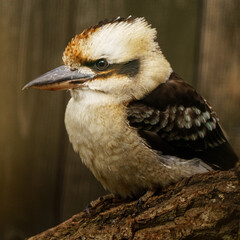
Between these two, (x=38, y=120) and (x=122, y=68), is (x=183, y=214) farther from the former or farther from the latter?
(x=38, y=120)

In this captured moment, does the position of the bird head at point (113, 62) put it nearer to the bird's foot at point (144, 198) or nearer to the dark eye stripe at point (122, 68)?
the dark eye stripe at point (122, 68)

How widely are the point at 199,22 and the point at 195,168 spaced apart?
0.42 meters

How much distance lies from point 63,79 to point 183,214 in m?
0.49

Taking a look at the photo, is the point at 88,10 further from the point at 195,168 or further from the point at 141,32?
the point at 195,168

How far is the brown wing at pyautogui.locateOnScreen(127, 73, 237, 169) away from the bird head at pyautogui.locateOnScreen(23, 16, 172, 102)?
0.04m

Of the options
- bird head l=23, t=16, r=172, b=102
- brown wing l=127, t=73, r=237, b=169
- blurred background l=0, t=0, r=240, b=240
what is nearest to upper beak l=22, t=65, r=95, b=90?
bird head l=23, t=16, r=172, b=102

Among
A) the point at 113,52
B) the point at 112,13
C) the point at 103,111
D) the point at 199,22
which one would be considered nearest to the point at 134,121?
the point at 103,111

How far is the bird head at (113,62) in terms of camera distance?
1.26 meters

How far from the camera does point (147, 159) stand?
1.25 m

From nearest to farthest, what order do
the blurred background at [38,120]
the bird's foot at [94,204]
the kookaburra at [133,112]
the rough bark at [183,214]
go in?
1. the rough bark at [183,214]
2. the kookaburra at [133,112]
3. the bird's foot at [94,204]
4. the blurred background at [38,120]

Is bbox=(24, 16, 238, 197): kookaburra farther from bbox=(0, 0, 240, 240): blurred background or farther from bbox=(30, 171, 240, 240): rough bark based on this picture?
bbox=(0, 0, 240, 240): blurred background

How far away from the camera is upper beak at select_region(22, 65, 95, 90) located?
4.22 ft

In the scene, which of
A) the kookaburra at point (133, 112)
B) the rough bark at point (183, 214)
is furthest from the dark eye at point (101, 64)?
the rough bark at point (183, 214)

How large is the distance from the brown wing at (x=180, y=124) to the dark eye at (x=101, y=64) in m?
0.13
